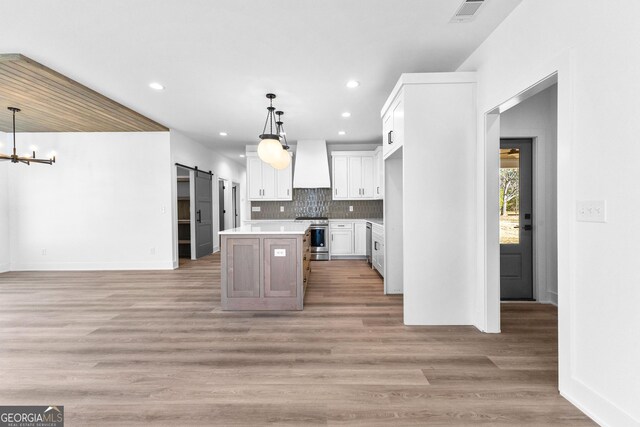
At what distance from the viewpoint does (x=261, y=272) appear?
3.51 meters

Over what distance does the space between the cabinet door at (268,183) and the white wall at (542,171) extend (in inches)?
191

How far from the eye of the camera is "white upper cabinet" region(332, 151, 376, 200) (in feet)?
23.0

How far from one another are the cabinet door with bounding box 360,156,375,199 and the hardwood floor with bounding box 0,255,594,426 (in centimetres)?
A: 360

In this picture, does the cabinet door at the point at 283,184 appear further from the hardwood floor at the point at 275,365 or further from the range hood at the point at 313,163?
the hardwood floor at the point at 275,365

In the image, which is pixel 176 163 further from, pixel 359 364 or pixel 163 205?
pixel 359 364

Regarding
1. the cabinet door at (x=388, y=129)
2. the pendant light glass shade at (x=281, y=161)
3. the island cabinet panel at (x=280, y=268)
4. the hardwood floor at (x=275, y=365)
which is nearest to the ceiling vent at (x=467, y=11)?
the cabinet door at (x=388, y=129)

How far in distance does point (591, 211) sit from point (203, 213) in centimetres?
719

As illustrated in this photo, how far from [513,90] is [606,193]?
117cm

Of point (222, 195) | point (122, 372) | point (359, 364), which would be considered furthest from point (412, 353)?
point (222, 195)

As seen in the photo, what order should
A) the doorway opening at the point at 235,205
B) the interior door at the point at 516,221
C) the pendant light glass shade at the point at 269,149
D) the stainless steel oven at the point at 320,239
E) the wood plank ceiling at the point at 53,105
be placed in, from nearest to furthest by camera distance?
1. the wood plank ceiling at the point at 53,105
2. the pendant light glass shade at the point at 269,149
3. the interior door at the point at 516,221
4. the stainless steel oven at the point at 320,239
5. the doorway opening at the point at 235,205

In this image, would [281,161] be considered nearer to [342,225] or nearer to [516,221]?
[516,221]

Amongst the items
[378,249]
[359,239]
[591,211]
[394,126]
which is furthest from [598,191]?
[359,239]

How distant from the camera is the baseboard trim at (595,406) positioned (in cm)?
152

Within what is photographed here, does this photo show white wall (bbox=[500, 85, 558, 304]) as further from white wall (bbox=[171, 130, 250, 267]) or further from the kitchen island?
white wall (bbox=[171, 130, 250, 267])
